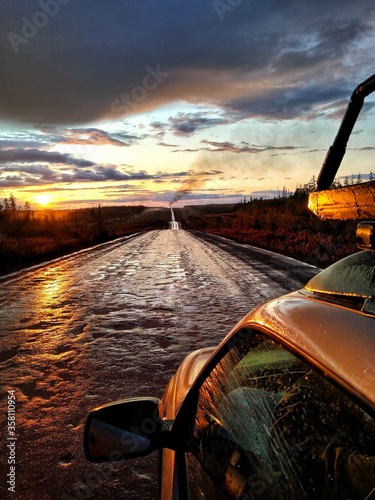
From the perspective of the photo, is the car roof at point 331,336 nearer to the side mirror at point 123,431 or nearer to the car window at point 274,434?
the car window at point 274,434


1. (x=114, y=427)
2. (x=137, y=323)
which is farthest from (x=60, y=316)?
(x=114, y=427)

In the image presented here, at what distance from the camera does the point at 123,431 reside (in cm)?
156

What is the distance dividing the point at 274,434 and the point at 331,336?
479 mm

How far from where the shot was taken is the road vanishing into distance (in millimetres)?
2996

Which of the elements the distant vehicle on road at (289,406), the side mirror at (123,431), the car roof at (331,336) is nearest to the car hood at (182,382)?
the distant vehicle on road at (289,406)

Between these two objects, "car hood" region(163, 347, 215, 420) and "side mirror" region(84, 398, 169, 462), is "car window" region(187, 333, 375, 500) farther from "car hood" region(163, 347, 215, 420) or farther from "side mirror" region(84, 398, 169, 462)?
"car hood" region(163, 347, 215, 420)

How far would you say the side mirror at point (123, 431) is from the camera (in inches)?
58.7

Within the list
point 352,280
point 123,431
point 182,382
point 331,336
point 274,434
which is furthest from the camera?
point 182,382

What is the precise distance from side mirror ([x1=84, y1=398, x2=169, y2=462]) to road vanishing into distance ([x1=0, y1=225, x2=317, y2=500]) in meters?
1.44

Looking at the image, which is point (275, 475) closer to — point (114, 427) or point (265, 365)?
point (265, 365)

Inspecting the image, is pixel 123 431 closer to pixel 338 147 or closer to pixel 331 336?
pixel 331 336

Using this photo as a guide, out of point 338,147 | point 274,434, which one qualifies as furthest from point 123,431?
point 338,147

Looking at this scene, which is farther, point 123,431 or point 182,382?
point 182,382

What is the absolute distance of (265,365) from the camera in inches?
65.6
